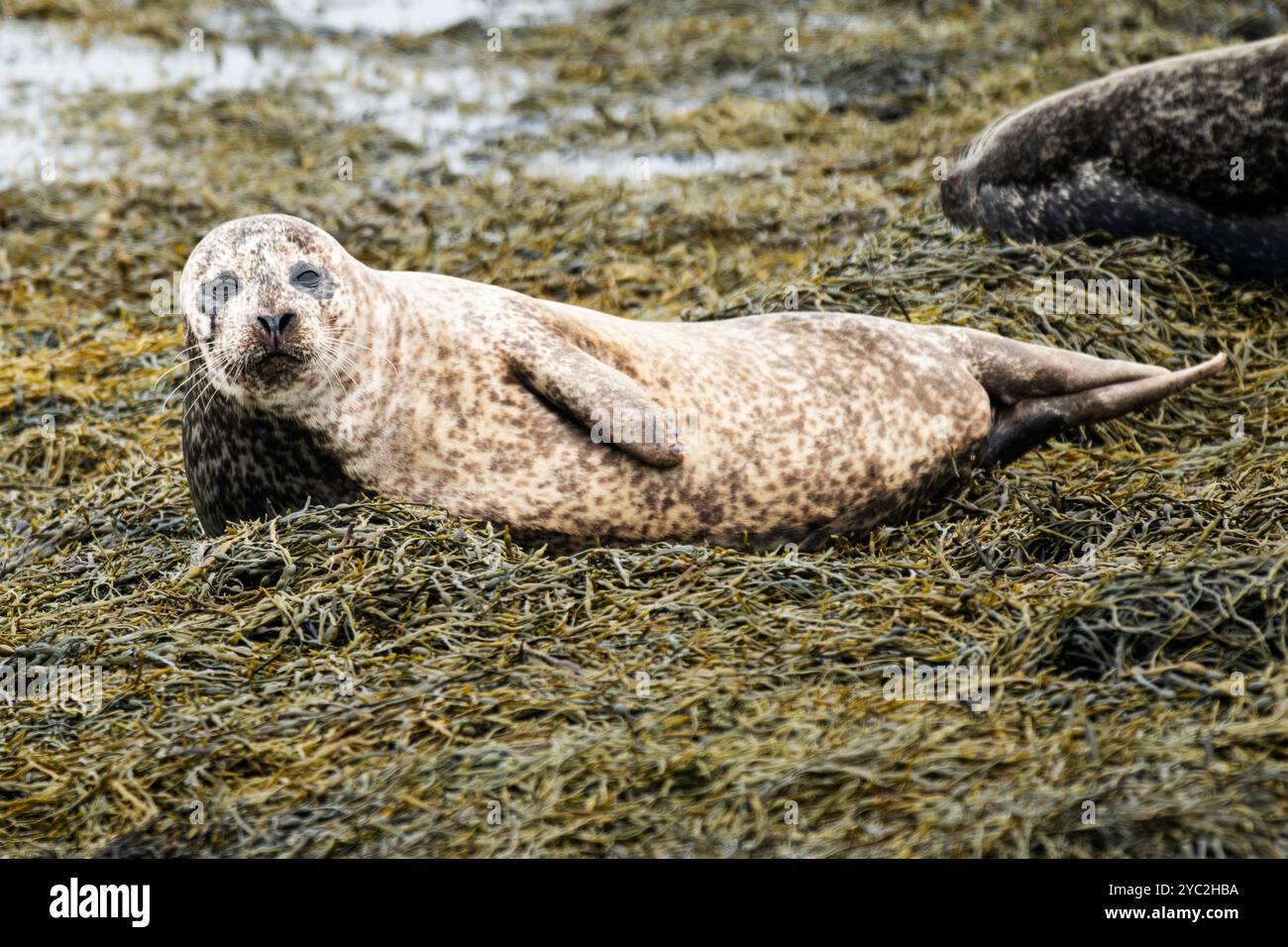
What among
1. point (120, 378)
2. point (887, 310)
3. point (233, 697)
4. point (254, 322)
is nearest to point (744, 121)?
point (887, 310)

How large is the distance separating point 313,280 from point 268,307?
18 cm

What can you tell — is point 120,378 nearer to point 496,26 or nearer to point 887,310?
point 887,310

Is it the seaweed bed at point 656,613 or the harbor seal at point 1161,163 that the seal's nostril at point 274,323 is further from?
the harbor seal at point 1161,163

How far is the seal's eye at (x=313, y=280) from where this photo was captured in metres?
4.64

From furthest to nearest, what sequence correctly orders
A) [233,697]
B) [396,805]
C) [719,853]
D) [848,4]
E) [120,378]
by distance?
[848,4] → [120,378] → [233,697] → [396,805] → [719,853]

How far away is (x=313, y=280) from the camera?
4676mm

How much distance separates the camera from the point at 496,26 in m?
11.7

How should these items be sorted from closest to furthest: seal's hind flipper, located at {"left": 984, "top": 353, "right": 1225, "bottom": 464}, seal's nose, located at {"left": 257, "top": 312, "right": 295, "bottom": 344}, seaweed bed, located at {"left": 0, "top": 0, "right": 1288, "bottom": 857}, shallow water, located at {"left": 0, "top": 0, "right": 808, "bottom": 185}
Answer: seaweed bed, located at {"left": 0, "top": 0, "right": 1288, "bottom": 857}
seal's nose, located at {"left": 257, "top": 312, "right": 295, "bottom": 344}
seal's hind flipper, located at {"left": 984, "top": 353, "right": 1225, "bottom": 464}
shallow water, located at {"left": 0, "top": 0, "right": 808, "bottom": 185}

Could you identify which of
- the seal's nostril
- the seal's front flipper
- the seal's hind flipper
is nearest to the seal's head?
the seal's nostril

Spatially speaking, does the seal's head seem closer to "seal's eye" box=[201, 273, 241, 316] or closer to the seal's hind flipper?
"seal's eye" box=[201, 273, 241, 316]

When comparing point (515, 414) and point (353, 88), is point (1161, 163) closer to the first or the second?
point (515, 414)

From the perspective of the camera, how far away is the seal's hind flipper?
217 inches

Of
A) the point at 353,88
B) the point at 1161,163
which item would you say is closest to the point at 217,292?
the point at 1161,163

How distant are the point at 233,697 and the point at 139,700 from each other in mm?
239
